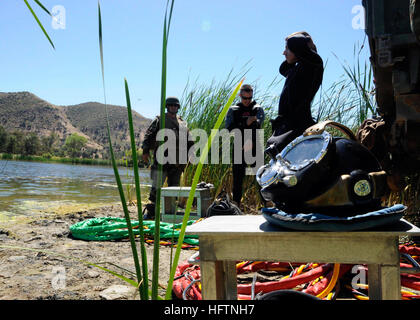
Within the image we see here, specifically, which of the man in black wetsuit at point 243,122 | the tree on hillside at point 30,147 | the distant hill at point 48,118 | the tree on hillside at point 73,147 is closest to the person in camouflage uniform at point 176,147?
the man in black wetsuit at point 243,122

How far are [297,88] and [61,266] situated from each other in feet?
8.21

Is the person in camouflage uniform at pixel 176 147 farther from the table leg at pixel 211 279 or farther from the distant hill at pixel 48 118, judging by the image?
the distant hill at pixel 48 118

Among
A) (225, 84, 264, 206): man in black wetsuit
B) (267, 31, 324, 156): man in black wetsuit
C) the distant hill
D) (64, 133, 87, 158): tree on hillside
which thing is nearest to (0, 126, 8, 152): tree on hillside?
(267, 31, 324, 156): man in black wetsuit

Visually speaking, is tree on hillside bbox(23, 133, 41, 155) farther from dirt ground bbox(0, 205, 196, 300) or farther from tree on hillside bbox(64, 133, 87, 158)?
tree on hillside bbox(64, 133, 87, 158)

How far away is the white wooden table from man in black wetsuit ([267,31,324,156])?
75.2 inches

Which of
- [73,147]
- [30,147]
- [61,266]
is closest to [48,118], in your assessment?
[73,147]

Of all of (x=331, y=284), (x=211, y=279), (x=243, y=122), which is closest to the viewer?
(x=211, y=279)

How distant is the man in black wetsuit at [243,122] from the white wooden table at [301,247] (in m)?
3.77

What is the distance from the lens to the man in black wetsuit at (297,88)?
2.97 metres

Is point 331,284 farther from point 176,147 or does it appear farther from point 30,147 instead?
point 30,147

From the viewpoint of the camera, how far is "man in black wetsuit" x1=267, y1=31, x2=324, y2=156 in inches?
117

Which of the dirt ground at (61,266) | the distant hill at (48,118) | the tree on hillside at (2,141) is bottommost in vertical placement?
the dirt ground at (61,266)

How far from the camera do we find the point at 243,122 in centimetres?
507
